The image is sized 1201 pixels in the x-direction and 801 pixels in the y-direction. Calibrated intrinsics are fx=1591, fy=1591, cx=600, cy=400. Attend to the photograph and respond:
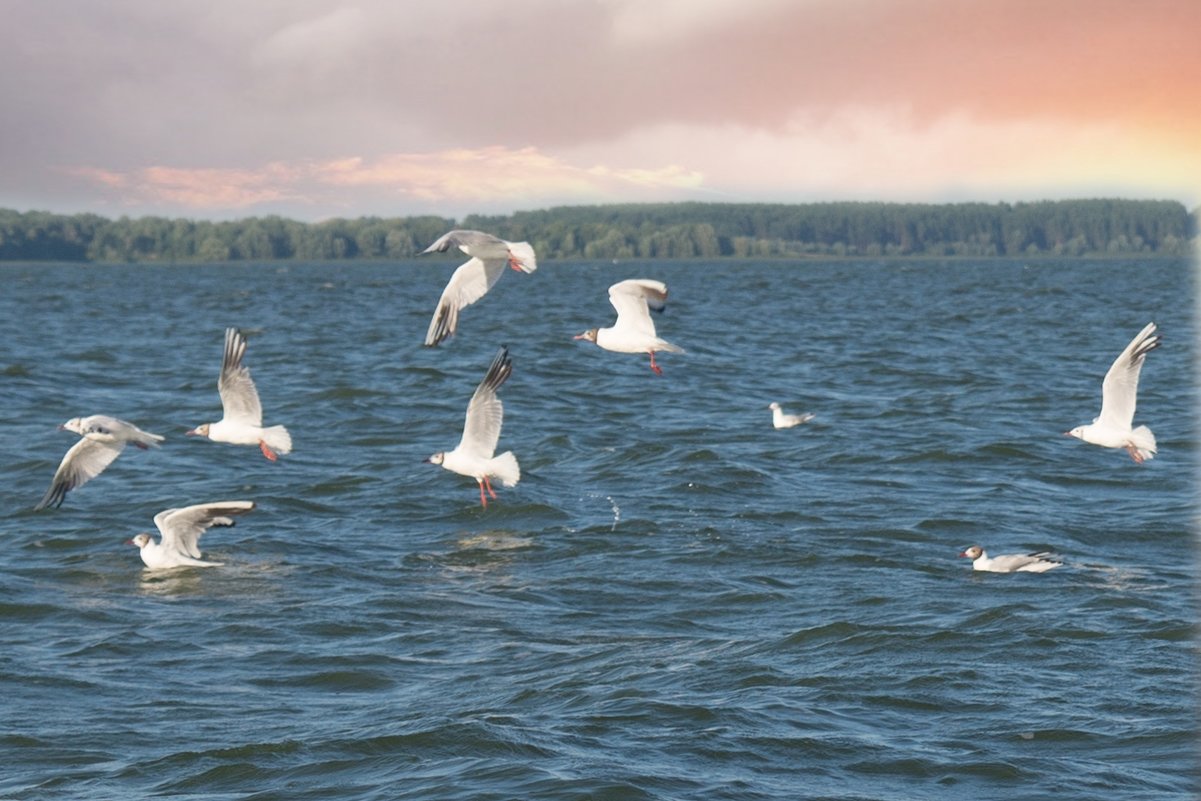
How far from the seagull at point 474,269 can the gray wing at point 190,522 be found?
352cm

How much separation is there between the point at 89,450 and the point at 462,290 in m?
5.86

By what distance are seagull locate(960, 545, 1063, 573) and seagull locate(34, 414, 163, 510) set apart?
9590 mm

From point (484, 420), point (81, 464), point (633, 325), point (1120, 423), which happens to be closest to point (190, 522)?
point (81, 464)

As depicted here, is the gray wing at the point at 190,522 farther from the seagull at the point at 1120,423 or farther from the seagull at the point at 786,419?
the seagull at the point at 786,419

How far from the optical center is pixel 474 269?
16.7 meters

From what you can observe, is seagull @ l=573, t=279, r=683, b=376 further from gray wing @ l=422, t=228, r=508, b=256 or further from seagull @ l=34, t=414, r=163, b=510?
seagull @ l=34, t=414, r=163, b=510

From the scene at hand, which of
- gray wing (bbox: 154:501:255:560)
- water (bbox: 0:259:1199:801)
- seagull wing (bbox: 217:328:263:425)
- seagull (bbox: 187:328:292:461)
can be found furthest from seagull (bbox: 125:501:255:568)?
seagull wing (bbox: 217:328:263:425)

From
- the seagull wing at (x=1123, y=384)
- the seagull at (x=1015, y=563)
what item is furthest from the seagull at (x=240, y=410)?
the seagull wing at (x=1123, y=384)

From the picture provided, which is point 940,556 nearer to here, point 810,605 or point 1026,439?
point 810,605

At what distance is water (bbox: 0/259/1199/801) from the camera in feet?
39.0

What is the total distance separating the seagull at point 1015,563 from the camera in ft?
57.5

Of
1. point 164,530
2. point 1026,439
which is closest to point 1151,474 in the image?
point 1026,439

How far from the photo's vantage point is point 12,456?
2639 cm

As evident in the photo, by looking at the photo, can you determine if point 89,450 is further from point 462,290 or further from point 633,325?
point 633,325
